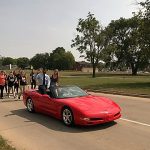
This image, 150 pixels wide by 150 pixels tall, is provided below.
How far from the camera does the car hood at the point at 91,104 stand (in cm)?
938

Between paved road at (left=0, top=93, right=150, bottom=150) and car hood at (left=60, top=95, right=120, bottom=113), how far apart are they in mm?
512

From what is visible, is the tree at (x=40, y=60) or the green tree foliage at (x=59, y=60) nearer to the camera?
the green tree foliage at (x=59, y=60)

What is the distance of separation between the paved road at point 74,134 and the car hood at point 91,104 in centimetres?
51

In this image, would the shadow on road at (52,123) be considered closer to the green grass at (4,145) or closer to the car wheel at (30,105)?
the car wheel at (30,105)

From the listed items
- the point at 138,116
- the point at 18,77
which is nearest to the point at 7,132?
the point at 138,116

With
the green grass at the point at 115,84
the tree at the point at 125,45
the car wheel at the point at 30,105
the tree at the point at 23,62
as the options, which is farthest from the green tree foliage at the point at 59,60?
the car wheel at the point at 30,105

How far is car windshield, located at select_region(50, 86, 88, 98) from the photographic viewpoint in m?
10.7

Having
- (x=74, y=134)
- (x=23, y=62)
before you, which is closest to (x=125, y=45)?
(x=74, y=134)

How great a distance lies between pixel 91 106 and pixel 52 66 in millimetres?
129907

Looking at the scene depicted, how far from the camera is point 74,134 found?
8.77 meters

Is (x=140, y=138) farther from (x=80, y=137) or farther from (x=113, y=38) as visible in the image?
(x=113, y=38)

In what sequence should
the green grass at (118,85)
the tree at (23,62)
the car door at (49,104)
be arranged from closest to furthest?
the car door at (49,104) → the green grass at (118,85) → the tree at (23,62)

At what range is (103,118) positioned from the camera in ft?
29.8

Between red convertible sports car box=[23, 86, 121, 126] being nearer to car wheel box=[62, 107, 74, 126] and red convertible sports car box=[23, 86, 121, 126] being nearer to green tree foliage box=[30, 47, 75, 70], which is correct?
car wheel box=[62, 107, 74, 126]
